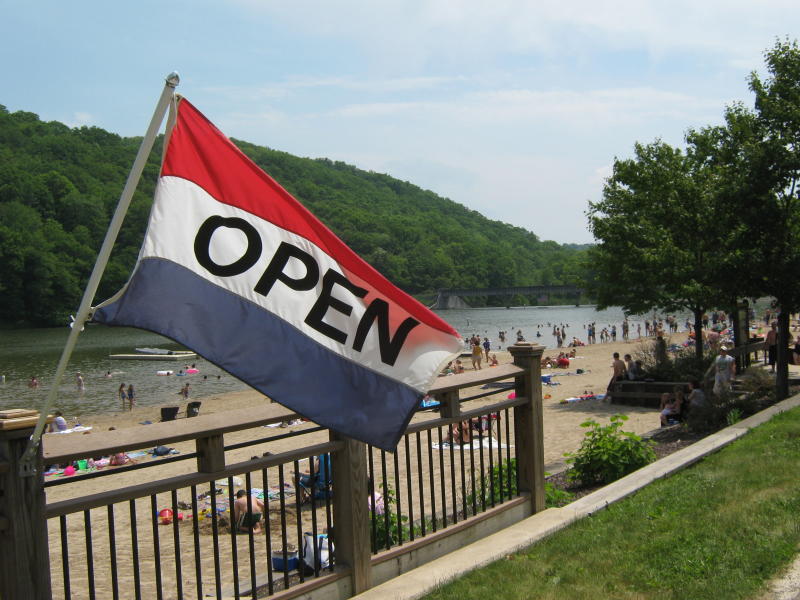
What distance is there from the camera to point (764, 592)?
4645 mm

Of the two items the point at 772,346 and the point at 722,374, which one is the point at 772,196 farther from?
the point at 772,346

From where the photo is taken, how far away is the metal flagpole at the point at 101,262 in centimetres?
307

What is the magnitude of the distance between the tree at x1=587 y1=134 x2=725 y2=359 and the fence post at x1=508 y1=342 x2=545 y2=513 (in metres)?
12.4

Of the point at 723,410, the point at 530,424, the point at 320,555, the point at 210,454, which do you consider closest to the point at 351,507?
the point at 320,555

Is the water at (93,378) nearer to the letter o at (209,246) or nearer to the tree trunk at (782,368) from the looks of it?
the tree trunk at (782,368)

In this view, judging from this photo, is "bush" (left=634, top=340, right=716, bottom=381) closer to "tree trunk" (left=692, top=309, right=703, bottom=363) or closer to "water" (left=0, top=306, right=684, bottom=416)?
"tree trunk" (left=692, top=309, right=703, bottom=363)

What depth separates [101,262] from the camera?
3.16 m

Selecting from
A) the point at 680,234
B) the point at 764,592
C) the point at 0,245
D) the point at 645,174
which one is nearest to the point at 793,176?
the point at 680,234

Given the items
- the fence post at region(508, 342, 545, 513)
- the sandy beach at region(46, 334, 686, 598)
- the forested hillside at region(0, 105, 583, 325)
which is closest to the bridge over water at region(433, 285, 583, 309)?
the forested hillside at region(0, 105, 583, 325)

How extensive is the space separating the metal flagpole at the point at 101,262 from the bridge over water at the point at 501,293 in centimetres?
15029

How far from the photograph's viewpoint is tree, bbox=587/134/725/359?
2081 cm

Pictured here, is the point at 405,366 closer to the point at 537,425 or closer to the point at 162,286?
the point at 162,286

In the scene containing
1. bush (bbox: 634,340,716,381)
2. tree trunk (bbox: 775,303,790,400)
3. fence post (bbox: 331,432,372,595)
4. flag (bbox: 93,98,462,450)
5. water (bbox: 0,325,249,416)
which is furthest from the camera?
water (bbox: 0,325,249,416)

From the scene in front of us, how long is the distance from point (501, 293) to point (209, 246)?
521 ft
